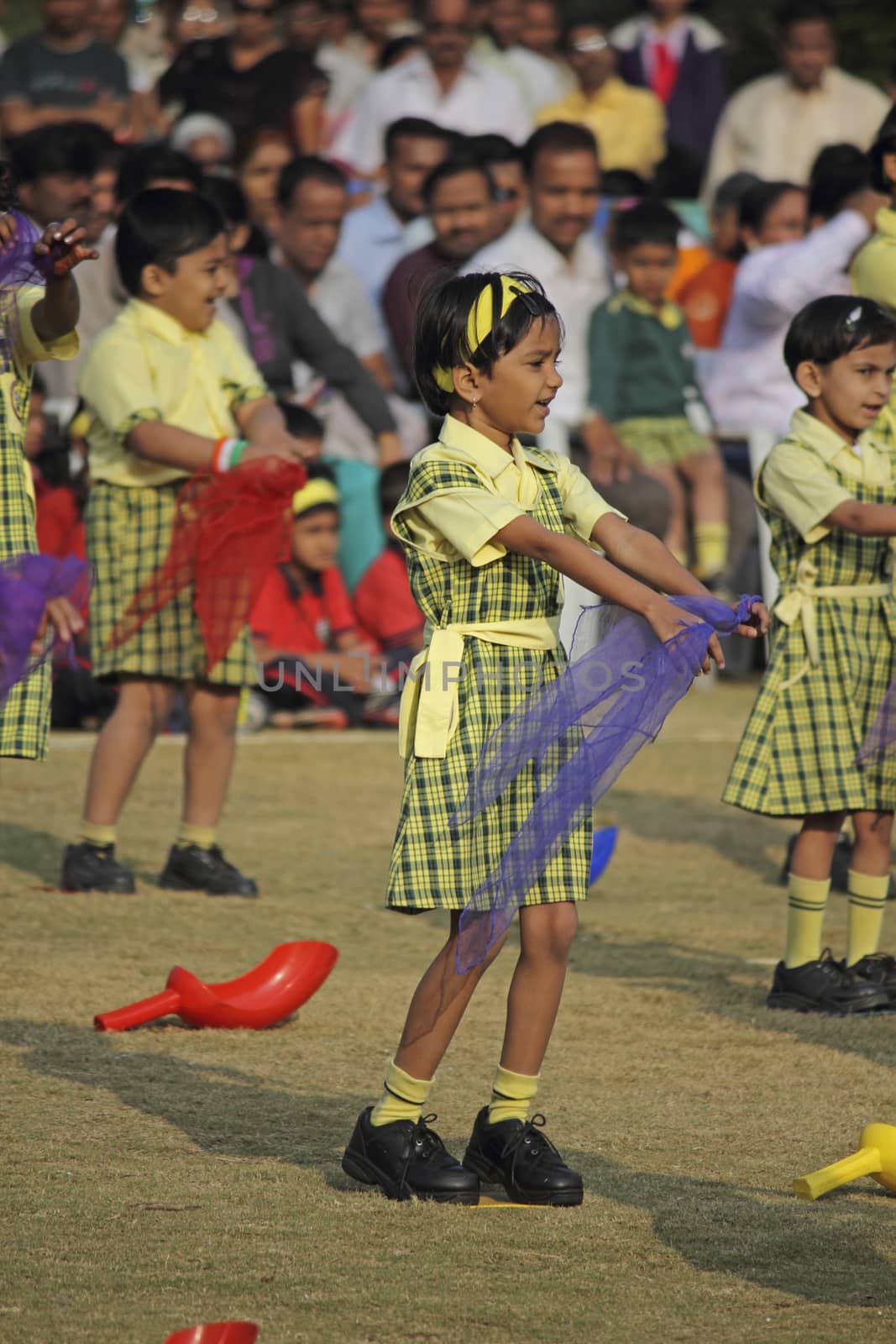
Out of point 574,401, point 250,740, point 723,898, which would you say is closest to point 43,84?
point 574,401

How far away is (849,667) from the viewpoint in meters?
4.28

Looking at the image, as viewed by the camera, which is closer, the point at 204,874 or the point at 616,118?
the point at 204,874

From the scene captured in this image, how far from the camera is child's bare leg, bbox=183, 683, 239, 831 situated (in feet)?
17.1

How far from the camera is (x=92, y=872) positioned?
5090 millimetres

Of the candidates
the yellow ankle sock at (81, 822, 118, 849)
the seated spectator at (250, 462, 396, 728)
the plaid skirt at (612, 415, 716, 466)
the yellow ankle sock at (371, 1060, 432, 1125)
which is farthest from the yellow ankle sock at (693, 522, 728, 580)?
the yellow ankle sock at (371, 1060, 432, 1125)

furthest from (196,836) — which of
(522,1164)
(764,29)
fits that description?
(764,29)

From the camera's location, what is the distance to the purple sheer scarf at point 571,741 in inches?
113

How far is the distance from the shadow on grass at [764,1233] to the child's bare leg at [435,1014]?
0.32 m

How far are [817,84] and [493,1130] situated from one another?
8100 millimetres

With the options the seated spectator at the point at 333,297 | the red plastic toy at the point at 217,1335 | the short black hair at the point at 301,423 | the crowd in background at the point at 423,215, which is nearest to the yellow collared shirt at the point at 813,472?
the red plastic toy at the point at 217,1335

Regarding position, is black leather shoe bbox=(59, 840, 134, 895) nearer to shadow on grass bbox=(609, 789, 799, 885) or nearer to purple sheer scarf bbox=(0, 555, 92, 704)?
purple sheer scarf bbox=(0, 555, 92, 704)

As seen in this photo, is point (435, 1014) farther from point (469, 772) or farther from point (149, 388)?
point (149, 388)

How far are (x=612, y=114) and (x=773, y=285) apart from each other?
222 centimetres

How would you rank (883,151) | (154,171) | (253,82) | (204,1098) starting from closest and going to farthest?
(204,1098)
(883,151)
(154,171)
(253,82)
